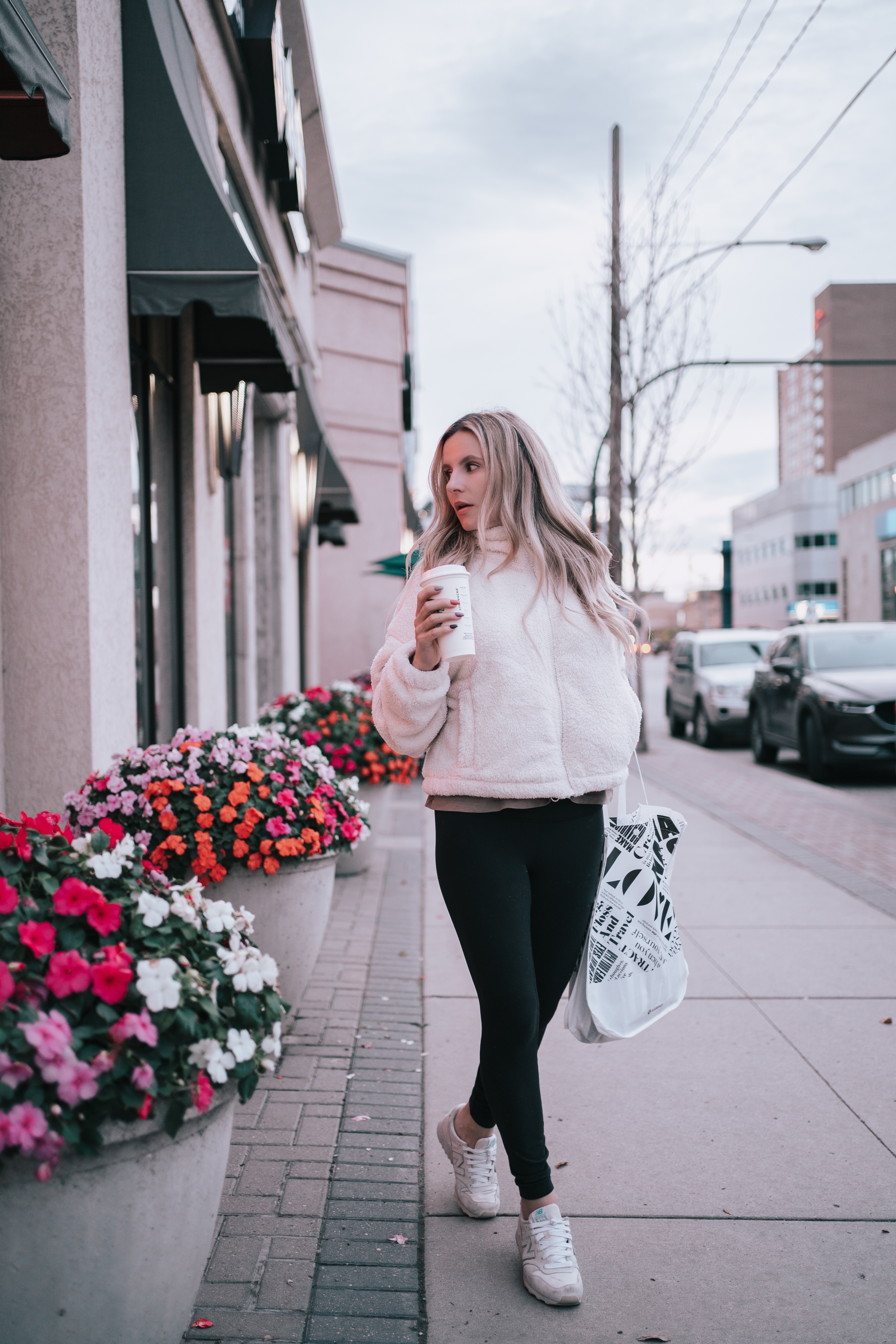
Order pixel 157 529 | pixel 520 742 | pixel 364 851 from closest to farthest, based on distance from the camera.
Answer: pixel 520 742, pixel 157 529, pixel 364 851

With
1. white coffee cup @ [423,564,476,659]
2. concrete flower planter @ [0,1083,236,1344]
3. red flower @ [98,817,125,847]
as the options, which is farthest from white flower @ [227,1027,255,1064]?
white coffee cup @ [423,564,476,659]

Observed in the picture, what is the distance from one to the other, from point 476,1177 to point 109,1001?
1.42m

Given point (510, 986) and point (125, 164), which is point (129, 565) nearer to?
point (125, 164)

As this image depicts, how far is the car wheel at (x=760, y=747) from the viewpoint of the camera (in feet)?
46.3

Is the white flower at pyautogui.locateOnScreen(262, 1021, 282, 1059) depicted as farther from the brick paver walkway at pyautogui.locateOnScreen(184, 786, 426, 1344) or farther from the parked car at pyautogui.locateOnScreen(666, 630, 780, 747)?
the parked car at pyautogui.locateOnScreen(666, 630, 780, 747)

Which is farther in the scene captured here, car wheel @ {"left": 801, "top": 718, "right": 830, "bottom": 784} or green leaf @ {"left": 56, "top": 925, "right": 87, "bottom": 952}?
car wheel @ {"left": 801, "top": 718, "right": 830, "bottom": 784}

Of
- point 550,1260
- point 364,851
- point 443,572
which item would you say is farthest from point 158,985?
point 364,851

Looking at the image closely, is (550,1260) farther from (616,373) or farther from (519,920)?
(616,373)

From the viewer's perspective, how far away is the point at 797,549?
9025cm

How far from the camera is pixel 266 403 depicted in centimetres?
1064

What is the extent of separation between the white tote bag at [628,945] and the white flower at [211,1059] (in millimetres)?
1067

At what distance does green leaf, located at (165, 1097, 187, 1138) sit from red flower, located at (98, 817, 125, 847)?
2.11ft

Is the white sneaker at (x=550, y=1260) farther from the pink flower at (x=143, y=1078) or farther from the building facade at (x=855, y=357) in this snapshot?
the building facade at (x=855, y=357)

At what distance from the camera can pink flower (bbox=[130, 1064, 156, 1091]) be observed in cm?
181
